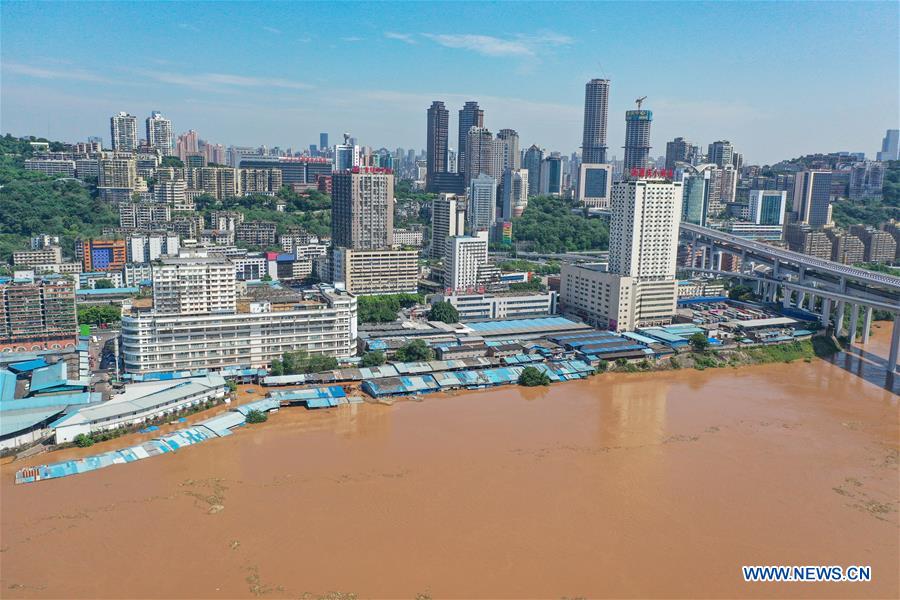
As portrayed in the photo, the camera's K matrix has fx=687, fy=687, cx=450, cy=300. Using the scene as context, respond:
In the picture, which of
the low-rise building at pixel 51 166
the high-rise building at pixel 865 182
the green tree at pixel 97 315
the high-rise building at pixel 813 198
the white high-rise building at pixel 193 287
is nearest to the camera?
the white high-rise building at pixel 193 287

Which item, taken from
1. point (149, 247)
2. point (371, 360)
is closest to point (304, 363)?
point (371, 360)

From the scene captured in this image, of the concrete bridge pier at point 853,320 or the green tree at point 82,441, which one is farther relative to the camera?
the concrete bridge pier at point 853,320

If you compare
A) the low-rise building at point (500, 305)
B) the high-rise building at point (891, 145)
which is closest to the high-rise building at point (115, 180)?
the low-rise building at point (500, 305)

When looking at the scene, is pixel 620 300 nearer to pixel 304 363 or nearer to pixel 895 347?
pixel 895 347

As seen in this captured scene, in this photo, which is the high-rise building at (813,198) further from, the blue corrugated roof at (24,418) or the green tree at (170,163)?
the blue corrugated roof at (24,418)

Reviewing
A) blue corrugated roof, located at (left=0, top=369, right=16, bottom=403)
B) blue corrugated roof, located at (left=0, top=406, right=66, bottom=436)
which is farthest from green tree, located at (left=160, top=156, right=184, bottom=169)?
blue corrugated roof, located at (left=0, top=406, right=66, bottom=436)

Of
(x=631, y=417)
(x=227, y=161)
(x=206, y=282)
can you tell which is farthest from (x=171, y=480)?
(x=227, y=161)

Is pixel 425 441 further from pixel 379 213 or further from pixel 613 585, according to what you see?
pixel 379 213
